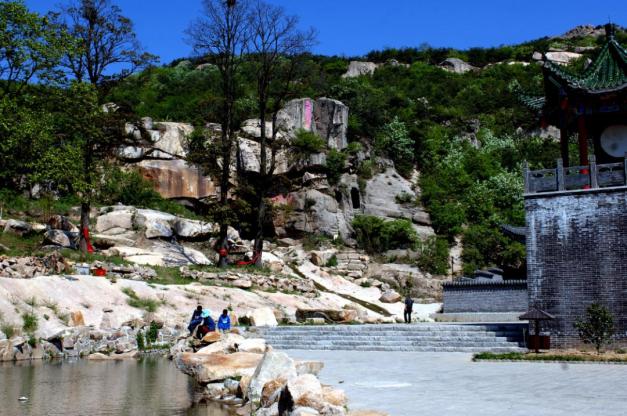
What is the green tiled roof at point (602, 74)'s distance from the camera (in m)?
15.9

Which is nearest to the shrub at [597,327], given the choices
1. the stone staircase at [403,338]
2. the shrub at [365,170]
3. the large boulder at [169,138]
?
the stone staircase at [403,338]

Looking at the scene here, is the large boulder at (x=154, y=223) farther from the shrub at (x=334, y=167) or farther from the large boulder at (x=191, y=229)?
the shrub at (x=334, y=167)

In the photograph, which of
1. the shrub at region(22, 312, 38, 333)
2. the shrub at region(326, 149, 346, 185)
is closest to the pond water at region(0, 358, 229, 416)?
the shrub at region(22, 312, 38, 333)

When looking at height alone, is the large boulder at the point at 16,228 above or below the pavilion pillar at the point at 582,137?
below

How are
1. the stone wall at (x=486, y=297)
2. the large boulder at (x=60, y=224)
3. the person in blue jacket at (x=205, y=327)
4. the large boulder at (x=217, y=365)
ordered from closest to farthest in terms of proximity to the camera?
the large boulder at (x=217, y=365), the person in blue jacket at (x=205, y=327), the stone wall at (x=486, y=297), the large boulder at (x=60, y=224)

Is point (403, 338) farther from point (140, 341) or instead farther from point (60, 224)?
point (60, 224)

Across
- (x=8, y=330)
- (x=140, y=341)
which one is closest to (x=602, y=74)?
(x=140, y=341)

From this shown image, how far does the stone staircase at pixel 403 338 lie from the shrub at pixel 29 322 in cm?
668

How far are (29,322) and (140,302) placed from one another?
431 cm

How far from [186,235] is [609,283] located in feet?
82.8

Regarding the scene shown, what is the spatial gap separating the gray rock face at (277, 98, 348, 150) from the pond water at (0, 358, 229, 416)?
32.7 metres

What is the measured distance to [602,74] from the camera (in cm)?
1697

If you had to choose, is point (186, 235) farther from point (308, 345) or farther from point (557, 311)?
point (557, 311)

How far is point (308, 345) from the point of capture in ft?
59.0
